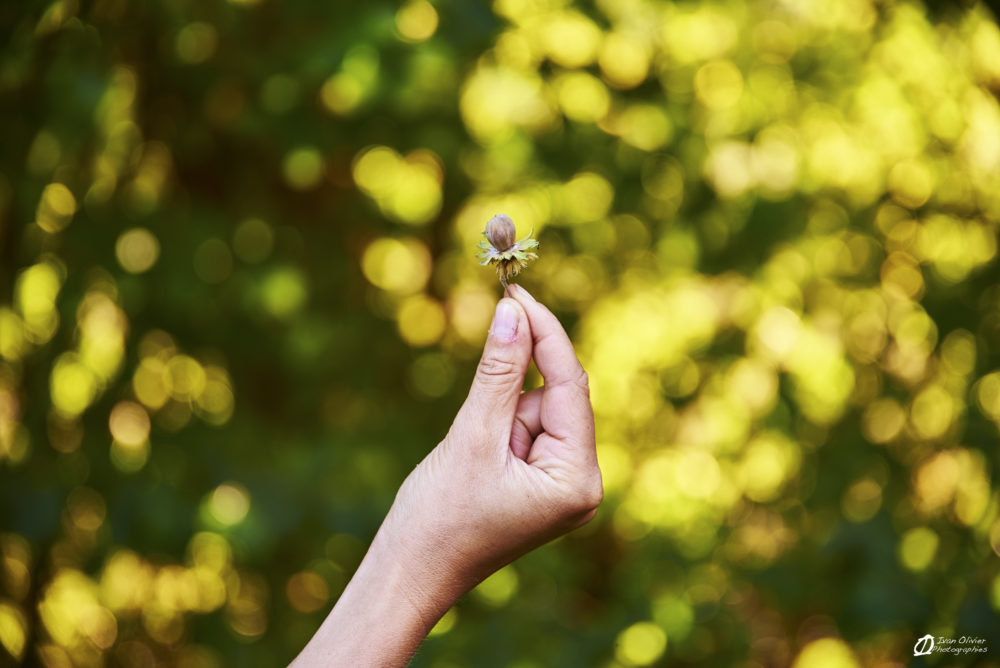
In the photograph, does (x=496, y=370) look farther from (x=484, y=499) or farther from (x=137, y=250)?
(x=137, y=250)

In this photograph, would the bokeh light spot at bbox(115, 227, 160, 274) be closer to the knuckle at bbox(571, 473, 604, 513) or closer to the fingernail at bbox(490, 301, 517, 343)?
the fingernail at bbox(490, 301, 517, 343)

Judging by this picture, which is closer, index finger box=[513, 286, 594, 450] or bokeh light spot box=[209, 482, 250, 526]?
index finger box=[513, 286, 594, 450]

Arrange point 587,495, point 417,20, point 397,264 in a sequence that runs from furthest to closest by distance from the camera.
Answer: point 397,264 < point 417,20 < point 587,495

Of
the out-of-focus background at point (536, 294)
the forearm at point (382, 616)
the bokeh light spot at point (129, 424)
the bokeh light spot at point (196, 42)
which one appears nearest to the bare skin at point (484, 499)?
the forearm at point (382, 616)

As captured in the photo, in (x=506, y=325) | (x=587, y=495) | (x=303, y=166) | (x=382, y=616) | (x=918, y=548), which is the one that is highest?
(x=303, y=166)

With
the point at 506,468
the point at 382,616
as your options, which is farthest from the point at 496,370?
the point at 382,616
